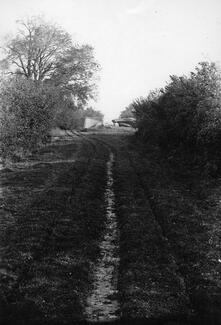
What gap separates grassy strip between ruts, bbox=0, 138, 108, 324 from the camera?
9.27 meters

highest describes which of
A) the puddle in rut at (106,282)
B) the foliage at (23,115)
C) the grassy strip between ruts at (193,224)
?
the foliage at (23,115)

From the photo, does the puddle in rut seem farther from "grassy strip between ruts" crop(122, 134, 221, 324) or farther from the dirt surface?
"grassy strip between ruts" crop(122, 134, 221, 324)

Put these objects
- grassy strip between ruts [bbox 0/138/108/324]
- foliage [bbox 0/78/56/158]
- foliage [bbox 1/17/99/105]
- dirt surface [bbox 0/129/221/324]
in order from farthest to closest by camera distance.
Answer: foliage [bbox 1/17/99/105] < foliage [bbox 0/78/56/158] < dirt surface [bbox 0/129/221/324] < grassy strip between ruts [bbox 0/138/108/324]

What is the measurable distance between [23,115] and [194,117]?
14.9m

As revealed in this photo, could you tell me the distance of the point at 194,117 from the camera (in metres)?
26.7

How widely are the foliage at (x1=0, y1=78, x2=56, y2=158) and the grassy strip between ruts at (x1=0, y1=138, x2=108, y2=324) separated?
9.39 metres

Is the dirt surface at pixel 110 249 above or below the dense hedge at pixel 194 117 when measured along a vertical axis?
below

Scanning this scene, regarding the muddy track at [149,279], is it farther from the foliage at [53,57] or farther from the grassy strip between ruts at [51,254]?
the foliage at [53,57]

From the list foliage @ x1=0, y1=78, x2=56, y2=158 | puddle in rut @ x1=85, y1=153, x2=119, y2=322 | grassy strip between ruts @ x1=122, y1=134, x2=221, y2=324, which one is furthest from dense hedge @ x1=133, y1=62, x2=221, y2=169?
puddle in rut @ x1=85, y1=153, x2=119, y2=322

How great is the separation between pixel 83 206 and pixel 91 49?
48908 mm

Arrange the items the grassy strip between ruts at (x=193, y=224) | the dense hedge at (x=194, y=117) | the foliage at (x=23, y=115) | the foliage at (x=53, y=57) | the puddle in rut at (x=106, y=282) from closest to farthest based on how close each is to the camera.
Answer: the puddle in rut at (x=106, y=282), the grassy strip between ruts at (x=193, y=224), the dense hedge at (x=194, y=117), the foliage at (x=23, y=115), the foliage at (x=53, y=57)

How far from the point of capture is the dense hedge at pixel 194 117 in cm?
2512

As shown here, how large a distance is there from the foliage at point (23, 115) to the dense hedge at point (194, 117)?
10.2 m

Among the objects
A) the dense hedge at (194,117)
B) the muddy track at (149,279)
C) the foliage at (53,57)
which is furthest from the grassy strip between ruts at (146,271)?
the foliage at (53,57)
